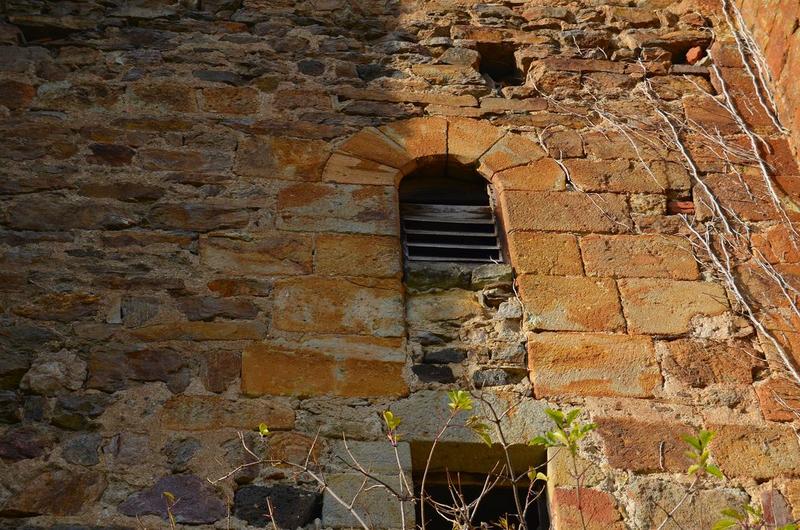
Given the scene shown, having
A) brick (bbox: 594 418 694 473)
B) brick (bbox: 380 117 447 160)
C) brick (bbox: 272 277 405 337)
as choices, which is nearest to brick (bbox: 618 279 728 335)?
brick (bbox: 594 418 694 473)

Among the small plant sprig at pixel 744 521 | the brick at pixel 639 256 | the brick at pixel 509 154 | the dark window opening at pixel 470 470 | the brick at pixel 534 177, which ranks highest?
the brick at pixel 509 154

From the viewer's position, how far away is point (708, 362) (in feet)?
13.7

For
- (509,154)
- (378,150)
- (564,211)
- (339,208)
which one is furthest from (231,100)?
(564,211)

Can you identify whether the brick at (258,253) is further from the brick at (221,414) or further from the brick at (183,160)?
the brick at (221,414)

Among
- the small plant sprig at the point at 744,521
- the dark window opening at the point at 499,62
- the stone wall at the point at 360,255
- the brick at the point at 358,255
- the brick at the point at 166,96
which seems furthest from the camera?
the dark window opening at the point at 499,62

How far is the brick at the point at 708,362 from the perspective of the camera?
4113 millimetres

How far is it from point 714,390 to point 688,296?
466 mm

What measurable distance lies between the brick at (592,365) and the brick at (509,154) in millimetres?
1019

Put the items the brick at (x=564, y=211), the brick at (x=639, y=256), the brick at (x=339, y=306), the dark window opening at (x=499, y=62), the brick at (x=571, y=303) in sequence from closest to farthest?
1. the brick at (x=339, y=306)
2. the brick at (x=571, y=303)
3. the brick at (x=639, y=256)
4. the brick at (x=564, y=211)
5. the dark window opening at (x=499, y=62)

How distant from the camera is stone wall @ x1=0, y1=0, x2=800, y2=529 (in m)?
3.72

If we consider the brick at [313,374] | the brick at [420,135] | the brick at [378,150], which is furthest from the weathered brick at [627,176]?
the brick at [313,374]

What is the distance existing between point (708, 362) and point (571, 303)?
21.6 inches

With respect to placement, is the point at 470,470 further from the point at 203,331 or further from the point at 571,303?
the point at 203,331

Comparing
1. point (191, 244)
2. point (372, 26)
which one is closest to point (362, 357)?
point (191, 244)
